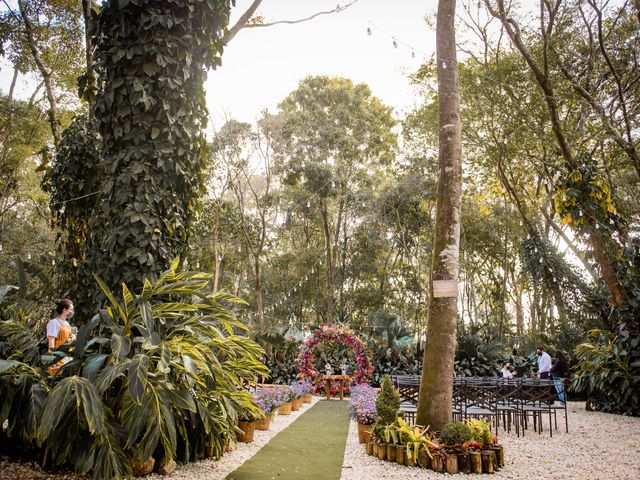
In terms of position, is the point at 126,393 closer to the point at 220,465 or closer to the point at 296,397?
the point at 220,465

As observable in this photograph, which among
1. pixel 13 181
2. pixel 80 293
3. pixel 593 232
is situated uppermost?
pixel 13 181

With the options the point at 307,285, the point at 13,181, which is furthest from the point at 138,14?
the point at 307,285

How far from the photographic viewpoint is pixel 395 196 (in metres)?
23.2

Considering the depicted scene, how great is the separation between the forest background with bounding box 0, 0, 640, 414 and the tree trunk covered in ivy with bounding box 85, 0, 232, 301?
11 centimetres

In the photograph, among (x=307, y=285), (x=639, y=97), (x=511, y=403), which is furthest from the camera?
(x=307, y=285)

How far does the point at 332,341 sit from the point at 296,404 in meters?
3.23

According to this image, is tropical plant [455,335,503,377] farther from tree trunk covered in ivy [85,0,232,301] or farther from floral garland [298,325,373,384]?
tree trunk covered in ivy [85,0,232,301]

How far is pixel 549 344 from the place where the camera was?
55.1ft

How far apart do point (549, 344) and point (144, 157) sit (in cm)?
1567

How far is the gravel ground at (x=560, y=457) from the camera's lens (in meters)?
5.17

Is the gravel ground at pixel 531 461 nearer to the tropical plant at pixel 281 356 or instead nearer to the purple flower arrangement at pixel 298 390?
the purple flower arrangement at pixel 298 390

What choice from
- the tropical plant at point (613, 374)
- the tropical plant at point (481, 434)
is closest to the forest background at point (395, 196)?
the tropical plant at point (613, 374)

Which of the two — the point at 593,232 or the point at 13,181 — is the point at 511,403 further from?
the point at 13,181

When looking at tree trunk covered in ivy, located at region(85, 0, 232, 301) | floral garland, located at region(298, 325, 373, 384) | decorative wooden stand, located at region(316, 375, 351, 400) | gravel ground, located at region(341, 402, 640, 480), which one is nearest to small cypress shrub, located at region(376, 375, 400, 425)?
gravel ground, located at region(341, 402, 640, 480)
